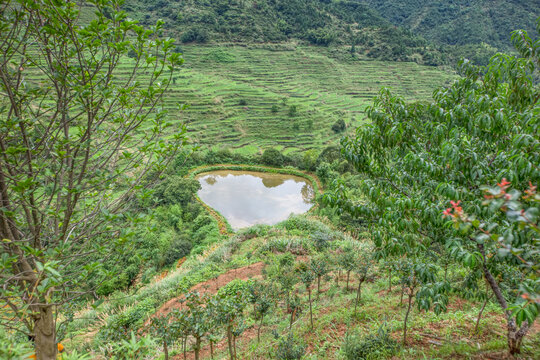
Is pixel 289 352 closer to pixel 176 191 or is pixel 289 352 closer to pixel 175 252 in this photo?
pixel 175 252

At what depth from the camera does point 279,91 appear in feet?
178

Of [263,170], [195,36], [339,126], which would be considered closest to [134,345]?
[263,170]

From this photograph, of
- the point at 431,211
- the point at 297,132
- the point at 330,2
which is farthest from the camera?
the point at 330,2

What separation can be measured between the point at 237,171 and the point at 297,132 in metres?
15.2

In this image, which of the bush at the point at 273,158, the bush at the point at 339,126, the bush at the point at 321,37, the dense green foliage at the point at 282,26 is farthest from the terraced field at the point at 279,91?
the bush at the point at 273,158

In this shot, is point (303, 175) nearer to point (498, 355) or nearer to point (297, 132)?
point (297, 132)

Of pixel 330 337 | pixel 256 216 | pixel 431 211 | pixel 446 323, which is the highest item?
pixel 431 211

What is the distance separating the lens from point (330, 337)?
19.2ft

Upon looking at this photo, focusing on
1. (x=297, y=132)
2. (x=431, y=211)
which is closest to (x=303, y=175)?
(x=297, y=132)

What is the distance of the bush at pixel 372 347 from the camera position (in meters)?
4.64

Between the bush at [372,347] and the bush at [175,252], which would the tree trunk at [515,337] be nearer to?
the bush at [372,347]

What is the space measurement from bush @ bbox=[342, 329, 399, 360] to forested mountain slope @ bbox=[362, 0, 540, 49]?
100053mm

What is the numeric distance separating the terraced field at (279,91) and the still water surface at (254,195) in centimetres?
691

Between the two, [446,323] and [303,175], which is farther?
[303,175]
